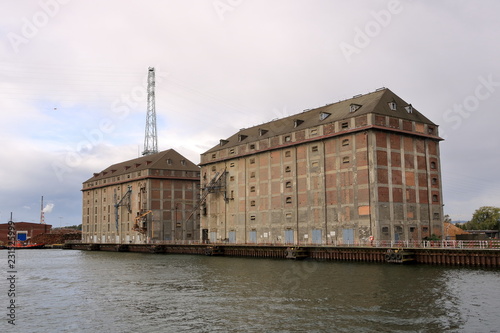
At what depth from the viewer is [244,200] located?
276 feet

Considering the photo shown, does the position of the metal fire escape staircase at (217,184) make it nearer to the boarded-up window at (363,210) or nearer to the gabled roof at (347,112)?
the gabled roof at (347,112)

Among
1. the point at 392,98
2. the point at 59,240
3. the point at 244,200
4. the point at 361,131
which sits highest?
the point at 392,98

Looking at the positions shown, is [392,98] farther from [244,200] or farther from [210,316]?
[210,316]

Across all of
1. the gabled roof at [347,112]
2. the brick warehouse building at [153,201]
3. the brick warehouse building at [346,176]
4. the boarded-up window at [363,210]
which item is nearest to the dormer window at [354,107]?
the gabled roof at [347,112]

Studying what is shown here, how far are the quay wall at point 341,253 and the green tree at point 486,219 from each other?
8316cm

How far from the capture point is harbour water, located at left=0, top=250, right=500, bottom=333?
2441 cm

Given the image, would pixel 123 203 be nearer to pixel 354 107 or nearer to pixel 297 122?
pixel 297 122

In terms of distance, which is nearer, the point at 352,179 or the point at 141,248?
the point at 352,179

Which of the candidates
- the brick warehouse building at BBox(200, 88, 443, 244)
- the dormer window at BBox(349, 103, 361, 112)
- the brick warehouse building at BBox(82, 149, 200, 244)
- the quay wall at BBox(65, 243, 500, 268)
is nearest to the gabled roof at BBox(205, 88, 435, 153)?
the dormer window at BBox(349, 103, 361, 112)

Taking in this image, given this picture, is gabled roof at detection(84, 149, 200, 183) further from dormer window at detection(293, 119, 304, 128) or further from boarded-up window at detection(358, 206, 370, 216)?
boarded-up window at detection(358, 206, 370, 216)

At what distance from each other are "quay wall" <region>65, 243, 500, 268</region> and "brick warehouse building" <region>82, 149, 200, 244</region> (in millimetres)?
12013

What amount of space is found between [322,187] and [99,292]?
129ft

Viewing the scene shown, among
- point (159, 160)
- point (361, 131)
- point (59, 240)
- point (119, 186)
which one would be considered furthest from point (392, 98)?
point (59, 240)

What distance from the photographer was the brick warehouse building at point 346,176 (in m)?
63.5
